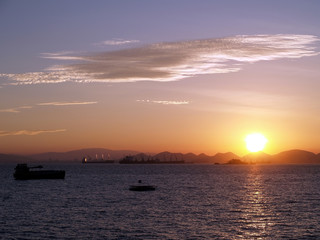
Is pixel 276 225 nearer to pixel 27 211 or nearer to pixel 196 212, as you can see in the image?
pixel 196 212

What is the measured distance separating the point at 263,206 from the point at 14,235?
44.9 metres

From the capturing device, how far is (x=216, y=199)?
92125mm

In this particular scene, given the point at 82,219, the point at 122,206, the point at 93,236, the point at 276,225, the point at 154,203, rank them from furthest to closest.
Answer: the point at 154,203 → the point at 122,206 → the point at 82,219 → the point at 276,225 → the point at 93,236

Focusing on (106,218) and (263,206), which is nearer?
(106,218)

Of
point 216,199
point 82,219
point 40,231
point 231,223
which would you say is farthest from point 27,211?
point 216,199

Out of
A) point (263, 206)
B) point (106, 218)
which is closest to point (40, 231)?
point (106, 218)

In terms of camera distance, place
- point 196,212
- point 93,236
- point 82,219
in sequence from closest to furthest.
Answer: point 93,236 → point 82,219 → point 196,212

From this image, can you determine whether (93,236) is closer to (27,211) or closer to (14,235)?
(14,235)

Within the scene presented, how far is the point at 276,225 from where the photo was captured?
58.0m

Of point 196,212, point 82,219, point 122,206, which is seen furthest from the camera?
point 122,206

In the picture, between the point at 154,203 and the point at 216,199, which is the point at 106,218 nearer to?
the point at 154,203

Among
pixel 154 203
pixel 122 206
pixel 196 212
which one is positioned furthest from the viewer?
pixel 154 203

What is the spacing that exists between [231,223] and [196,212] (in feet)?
37.9

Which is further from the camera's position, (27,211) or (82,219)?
(27,211)
